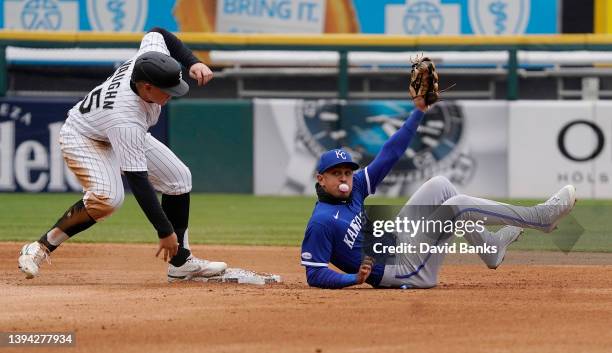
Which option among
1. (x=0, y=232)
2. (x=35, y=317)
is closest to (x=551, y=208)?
(x=35, y=317)

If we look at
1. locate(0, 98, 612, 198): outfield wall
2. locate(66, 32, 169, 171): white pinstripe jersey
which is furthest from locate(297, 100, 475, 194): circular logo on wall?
locate(66, 32, 169, 171): white pinstripe jersey

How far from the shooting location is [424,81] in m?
6.13

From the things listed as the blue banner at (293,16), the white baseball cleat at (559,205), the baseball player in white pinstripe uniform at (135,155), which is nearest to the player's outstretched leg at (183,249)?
the baseball player in white pinstripe uniform at (135,155)

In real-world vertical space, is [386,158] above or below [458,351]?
above

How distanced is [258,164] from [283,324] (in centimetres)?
799

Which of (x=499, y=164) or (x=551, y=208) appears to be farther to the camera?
(x=499, y=164)

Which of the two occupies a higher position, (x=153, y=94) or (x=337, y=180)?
(x=153, y=94)

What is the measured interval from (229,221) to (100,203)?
4808 mm

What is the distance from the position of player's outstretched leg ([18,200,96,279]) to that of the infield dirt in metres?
0.13

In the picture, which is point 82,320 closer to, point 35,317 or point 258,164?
point 35,317

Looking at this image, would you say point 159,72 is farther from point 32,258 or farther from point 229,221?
point 229,221

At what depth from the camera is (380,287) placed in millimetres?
6531

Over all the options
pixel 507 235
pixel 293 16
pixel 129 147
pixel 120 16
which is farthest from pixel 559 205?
pixel 120 16

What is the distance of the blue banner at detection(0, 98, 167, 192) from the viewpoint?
43.1 feet
